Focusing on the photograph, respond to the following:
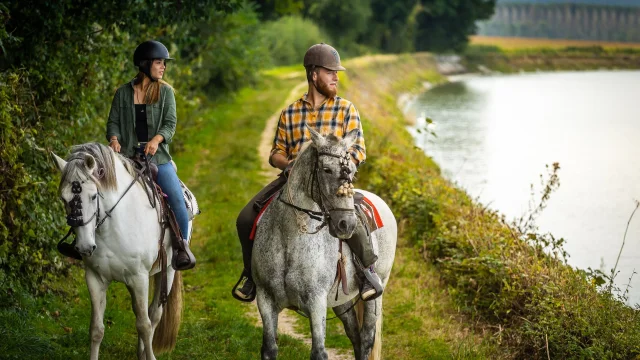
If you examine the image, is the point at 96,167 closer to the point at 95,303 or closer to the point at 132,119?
the point at 132,119

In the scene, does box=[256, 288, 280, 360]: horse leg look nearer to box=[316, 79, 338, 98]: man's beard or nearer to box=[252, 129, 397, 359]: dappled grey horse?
box=[252, 129, 397, 359]: dappled grey horse

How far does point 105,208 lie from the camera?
239 inches

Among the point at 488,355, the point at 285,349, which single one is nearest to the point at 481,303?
the point at 488,355

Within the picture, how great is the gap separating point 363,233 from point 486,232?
5065 millimetres

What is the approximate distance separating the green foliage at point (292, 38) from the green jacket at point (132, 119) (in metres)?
45.9

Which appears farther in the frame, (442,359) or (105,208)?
(442,359)

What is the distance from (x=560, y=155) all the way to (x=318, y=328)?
70.4 ft

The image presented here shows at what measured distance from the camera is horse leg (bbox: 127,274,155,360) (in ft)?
21.3

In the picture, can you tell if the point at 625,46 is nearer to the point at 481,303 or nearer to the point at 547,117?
the point at 547,117

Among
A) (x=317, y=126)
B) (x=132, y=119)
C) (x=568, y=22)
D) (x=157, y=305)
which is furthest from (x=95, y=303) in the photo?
(x=568, y=22)

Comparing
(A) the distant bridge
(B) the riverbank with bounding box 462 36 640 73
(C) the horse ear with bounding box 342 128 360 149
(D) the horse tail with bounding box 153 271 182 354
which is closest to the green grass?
(D) the horse tail with bounding box 153 271 182 354

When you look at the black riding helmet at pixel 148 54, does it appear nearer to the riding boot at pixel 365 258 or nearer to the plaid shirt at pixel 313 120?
the plaid shirt at pixel 313 120

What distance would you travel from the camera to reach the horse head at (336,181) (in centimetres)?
536

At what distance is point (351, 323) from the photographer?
700 centimetres
